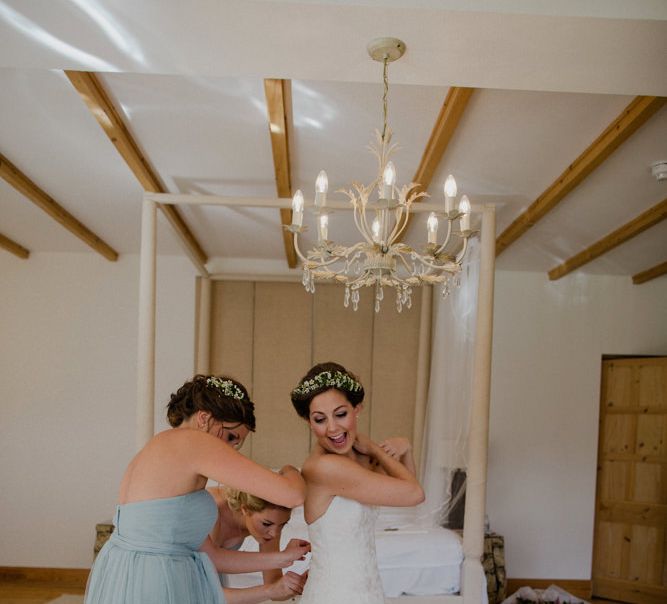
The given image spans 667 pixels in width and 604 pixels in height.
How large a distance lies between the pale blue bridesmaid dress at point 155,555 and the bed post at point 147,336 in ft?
5.62

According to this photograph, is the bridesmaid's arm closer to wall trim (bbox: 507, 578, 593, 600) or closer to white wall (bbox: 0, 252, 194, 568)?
white wall (bbox: 0, 252, 194, 568)

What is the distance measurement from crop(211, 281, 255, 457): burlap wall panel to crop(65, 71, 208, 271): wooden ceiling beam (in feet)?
4.66

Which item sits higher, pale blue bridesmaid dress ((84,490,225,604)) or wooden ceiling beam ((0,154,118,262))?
wooden ceiling beam ((0,154,118,262))

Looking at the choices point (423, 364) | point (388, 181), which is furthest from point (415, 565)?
point (388, 181)

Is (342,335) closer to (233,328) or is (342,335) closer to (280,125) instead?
(233,328)

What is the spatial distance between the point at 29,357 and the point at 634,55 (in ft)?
18.3

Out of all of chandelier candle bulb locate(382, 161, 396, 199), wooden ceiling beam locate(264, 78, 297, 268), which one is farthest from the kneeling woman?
wooden ceiling beam locate(264, 78, 297, 268)

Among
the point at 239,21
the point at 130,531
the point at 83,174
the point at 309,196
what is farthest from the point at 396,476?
the point at 83,174

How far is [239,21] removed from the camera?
1.95 m

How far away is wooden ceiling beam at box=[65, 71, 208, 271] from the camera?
2.73 m

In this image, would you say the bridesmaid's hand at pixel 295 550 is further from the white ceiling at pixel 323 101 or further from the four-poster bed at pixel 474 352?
the four-poster bed at pixel 474 352

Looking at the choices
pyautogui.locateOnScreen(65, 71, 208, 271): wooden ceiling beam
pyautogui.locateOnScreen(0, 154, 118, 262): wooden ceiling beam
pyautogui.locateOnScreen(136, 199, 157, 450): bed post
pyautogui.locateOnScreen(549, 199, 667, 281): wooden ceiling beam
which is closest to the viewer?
pyautogui.locateOnScreen(65, 71, 208, 271): wooden ceiling beam

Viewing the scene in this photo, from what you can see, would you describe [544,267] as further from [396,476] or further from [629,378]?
[396,476]

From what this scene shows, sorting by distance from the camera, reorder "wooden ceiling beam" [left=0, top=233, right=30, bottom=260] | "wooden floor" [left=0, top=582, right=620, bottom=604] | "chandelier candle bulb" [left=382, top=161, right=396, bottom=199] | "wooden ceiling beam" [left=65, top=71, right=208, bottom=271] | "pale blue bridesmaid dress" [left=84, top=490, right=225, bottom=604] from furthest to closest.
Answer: "wooden ceiling beam" [left=0, top=233, right=30, bottom=260] < "wooden floor" [left=0, top=582, right=620, bottom=604] < "wooden ceiling beam" [left=65, top=71, right=208, bottom=271] < "chandelier candle bulb" [left=382, top=161, right=396, bottom=199] < "pale blue bridesmaid dress" [left=84, top=490, right=225, bottom=604]
